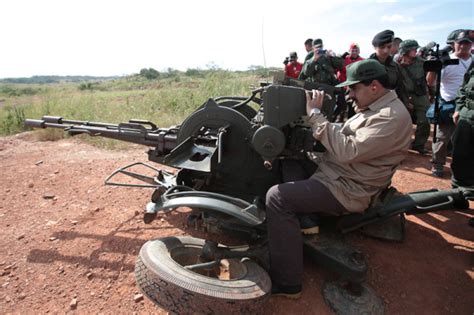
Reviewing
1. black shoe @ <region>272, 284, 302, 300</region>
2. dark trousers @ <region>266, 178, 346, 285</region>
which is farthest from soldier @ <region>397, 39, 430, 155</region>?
black shoe @ <region>272, 284, 302, 300</region>

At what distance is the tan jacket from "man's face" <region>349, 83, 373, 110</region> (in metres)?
0.05

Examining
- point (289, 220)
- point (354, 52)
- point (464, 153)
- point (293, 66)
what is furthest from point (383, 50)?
point (293, 66)

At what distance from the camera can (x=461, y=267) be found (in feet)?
10.2

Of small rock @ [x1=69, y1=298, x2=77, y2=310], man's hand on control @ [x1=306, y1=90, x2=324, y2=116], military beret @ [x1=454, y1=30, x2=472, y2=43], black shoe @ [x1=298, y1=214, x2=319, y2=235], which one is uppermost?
military beret @ [x1=454, y1=30, x2=472, y2=43]

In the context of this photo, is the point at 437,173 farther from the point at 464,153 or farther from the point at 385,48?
the point at 385,48

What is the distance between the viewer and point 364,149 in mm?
2293

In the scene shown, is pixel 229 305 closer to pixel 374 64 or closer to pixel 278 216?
pixel 278 216

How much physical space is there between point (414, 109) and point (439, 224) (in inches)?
150

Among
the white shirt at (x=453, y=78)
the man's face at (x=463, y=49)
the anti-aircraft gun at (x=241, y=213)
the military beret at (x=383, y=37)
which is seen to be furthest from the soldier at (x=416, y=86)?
the anti-aircraft gun at (x=241, y=213)

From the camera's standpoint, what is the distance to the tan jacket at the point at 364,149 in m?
2.30

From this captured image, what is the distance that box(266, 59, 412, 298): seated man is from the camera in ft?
7.61

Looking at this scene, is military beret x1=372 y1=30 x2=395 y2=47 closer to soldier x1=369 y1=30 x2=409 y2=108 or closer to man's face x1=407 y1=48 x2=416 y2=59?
soldier x1=369 y1=30 x2=409 y2=108

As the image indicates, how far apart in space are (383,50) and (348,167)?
12.0ft

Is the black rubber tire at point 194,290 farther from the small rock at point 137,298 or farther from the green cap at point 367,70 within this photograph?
the green cap at point 367,70
